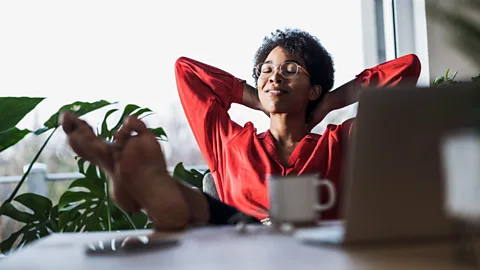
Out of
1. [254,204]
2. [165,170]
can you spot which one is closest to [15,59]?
[254,204]

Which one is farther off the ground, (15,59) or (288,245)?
(15,59)

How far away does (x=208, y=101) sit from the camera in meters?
2.35

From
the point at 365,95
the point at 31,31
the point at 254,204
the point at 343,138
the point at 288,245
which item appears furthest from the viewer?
the point at 31,31

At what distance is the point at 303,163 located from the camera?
85.8 inches

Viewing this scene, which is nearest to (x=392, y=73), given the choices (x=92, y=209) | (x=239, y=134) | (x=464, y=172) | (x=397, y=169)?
(x=239, y=134)

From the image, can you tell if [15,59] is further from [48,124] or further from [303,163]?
[303,163]

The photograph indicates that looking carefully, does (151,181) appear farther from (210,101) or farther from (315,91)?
(315,91)

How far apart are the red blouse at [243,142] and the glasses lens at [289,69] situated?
21cm

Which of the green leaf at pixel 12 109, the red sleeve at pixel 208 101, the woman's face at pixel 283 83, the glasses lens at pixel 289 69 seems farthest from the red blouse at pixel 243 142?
the green leaf at pixel 12 109

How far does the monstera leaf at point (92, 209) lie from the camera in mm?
2271

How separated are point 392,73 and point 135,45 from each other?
1.06 meters

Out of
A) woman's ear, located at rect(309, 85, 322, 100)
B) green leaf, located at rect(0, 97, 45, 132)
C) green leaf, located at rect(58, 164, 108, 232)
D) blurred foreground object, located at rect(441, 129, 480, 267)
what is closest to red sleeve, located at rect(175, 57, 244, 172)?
woman's ear, located at rect(309, 85, 322, 100)

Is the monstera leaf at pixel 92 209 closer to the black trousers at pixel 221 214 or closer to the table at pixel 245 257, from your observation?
the black trousers at pixel 221 214

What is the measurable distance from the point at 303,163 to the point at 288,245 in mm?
1268
